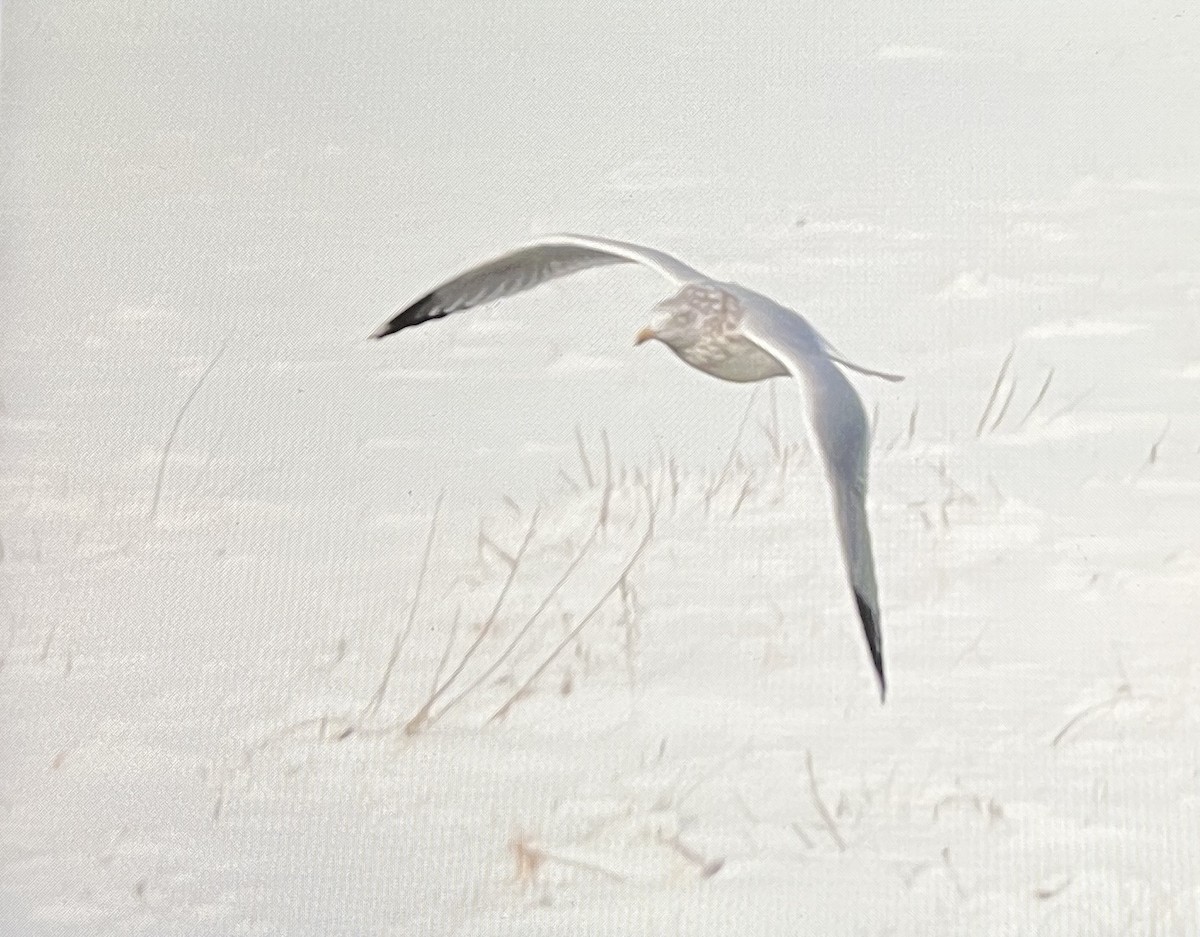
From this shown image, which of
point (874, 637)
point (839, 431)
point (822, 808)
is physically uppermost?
point (839, 431)

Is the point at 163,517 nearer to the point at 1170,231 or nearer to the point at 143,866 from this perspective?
the point at 143,866

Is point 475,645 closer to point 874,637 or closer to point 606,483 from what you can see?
point 606,483

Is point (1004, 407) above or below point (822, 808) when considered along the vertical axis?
above

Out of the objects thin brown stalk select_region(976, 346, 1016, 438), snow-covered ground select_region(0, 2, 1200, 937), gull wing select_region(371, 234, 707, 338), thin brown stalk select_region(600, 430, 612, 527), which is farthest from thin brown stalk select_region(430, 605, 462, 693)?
thin brown stalk select_region(976, 346, 1016, 438)

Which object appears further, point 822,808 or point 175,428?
point 175,428

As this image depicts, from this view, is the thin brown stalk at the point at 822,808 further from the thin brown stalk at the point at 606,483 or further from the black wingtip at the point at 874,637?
the thin brown stalk at the point at 606,483

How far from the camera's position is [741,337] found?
1021mm

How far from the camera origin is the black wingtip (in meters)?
0.97

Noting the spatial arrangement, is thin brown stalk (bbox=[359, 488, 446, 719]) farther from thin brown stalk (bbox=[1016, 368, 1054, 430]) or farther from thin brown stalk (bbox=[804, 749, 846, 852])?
thin brown stalk (bbox=[1016, 368, 1054, 430])

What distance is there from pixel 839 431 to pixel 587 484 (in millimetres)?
225

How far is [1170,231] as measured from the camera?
102 centimetres

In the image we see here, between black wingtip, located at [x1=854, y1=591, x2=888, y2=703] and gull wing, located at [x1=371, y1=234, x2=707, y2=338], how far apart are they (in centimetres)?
35

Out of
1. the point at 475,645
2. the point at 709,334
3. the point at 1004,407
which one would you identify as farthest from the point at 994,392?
the point at 475,645

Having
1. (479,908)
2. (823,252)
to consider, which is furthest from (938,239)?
(479,908)
